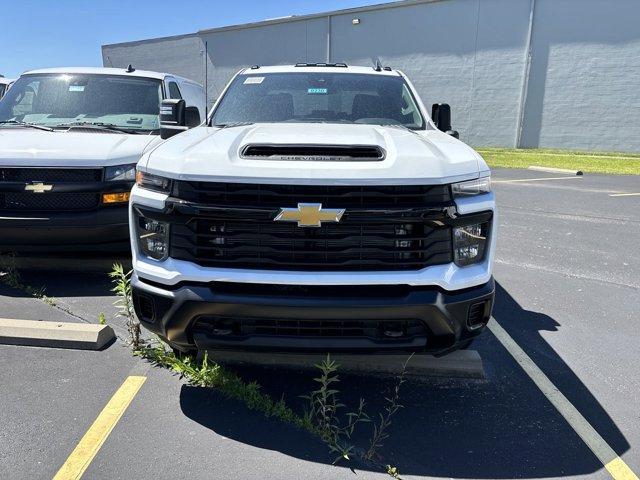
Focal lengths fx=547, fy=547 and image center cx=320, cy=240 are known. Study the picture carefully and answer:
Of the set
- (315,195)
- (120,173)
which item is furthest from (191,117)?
(315,195)

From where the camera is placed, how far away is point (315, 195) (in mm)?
2701

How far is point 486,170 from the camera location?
2973 mm

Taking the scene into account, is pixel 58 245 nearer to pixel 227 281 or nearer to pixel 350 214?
pixel 227 281

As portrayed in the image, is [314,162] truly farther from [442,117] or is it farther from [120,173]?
[120,173]

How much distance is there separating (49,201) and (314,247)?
9.99 ft

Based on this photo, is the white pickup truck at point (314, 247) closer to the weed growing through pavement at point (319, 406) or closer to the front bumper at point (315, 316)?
the front bumper at point (315, 316)

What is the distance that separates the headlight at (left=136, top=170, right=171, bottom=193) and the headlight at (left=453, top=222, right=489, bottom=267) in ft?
4.95

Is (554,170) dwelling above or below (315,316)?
below

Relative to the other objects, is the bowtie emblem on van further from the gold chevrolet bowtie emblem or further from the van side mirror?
the van side mirror

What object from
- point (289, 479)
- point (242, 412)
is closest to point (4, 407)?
point (242, 412)

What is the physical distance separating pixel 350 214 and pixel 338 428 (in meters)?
1.16

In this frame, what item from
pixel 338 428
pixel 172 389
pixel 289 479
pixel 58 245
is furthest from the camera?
pixel 58 245

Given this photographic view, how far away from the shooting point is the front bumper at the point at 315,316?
270 centimetres

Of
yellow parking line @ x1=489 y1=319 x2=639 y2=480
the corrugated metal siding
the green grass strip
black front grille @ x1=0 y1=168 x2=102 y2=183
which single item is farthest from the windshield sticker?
the corrugated metal siding
